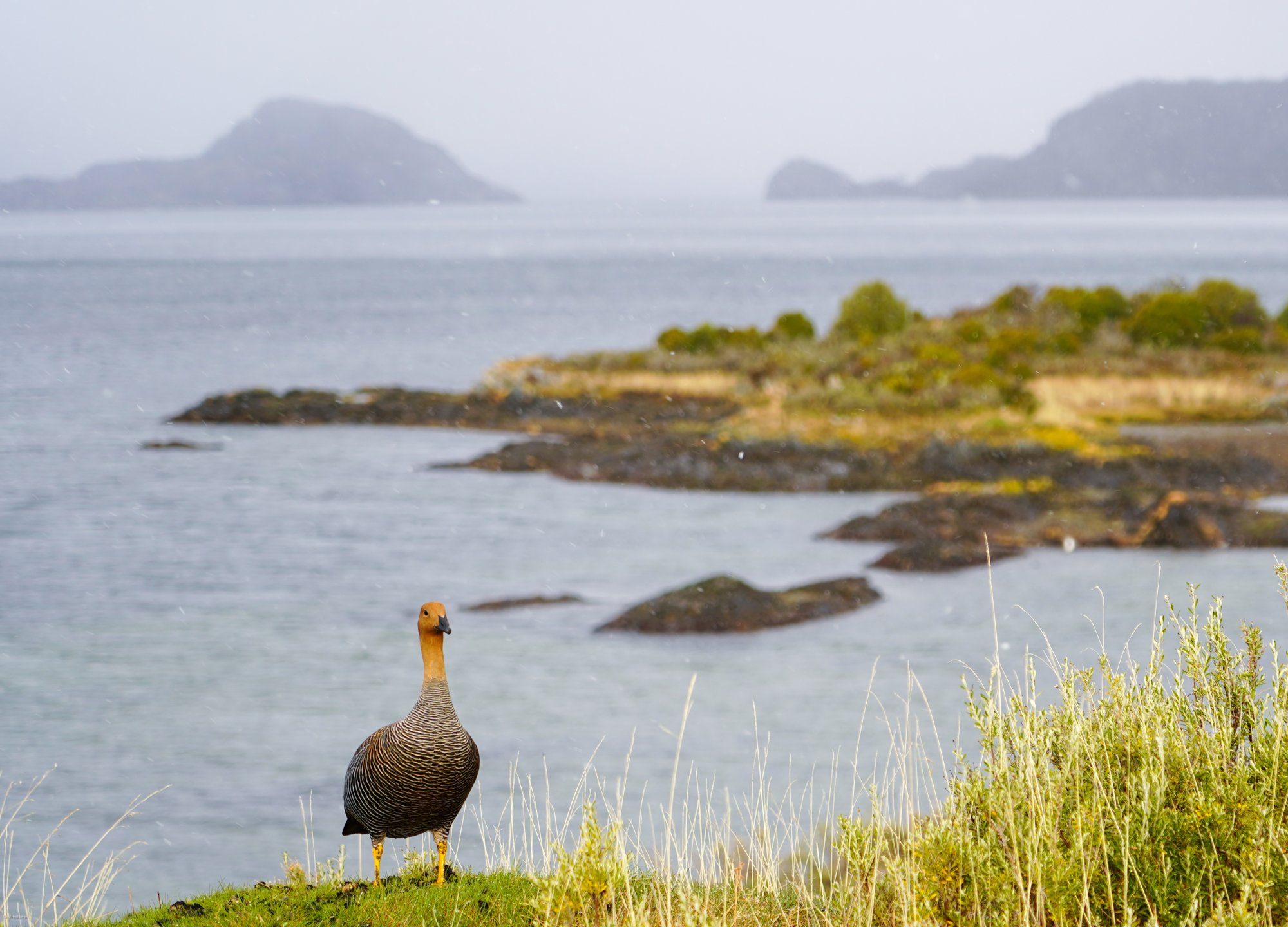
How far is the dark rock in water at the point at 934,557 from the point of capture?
2791cm

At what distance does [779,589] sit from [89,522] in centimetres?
2417

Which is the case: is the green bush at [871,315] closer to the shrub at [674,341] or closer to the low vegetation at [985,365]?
the low vegetation at [985,365]

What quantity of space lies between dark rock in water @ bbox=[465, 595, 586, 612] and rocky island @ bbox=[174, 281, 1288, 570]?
7015 mm

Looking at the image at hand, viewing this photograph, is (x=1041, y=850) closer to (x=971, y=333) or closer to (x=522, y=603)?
(x=522, y=603)

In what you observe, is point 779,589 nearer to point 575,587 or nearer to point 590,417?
point 575,587

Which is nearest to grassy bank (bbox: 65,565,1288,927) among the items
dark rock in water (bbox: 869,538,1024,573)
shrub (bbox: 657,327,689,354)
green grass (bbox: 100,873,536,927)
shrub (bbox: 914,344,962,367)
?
green grass (bbox: 100,873,536,927)

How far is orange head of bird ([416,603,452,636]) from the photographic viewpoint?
20.9ft

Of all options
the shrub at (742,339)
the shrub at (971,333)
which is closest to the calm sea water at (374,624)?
the shrub at (742,339)

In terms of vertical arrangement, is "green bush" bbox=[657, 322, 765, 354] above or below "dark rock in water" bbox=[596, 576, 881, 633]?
above

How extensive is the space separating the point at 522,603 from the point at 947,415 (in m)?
18.1

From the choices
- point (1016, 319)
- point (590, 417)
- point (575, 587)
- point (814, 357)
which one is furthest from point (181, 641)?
point (1016, 319)

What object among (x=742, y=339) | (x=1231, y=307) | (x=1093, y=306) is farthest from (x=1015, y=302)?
(x=742, y=339)

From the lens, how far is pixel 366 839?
56.0 feet

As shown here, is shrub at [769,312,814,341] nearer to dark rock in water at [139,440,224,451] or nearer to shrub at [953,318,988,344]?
shrub at [953,318,988,344]
